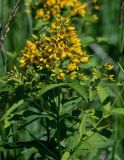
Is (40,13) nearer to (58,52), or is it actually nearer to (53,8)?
(53,8)

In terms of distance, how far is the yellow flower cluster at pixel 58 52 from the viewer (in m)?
2.28

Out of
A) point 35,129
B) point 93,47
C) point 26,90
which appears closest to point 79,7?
point 35,129

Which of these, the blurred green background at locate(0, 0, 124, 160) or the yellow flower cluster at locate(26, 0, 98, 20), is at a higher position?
the yellow flower cluster at locate(26, 0, 98, 20)

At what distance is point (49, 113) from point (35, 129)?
3.35 ft

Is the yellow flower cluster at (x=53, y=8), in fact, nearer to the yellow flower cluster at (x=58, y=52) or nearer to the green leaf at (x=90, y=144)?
the yellow flower cluster at (x=58, y=52)

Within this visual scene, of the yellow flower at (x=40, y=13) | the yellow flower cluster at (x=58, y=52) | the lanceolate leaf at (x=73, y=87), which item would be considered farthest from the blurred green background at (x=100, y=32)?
the lanceolate leaf at (x=73, y=87)

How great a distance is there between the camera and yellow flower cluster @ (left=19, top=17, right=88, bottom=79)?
2.28 metres

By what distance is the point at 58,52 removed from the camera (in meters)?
2.28

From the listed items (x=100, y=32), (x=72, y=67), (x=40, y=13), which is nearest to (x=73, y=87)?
(x=72, y=67)

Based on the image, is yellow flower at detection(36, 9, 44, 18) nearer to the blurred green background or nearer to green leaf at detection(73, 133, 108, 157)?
the blurred green background

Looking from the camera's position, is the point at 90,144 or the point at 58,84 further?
the point at 90,144

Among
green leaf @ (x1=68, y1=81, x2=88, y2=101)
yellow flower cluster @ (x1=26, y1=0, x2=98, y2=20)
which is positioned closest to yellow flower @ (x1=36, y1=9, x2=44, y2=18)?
yellow flower cluster @ (x1=26, y1=0, x2=98, y2=20)

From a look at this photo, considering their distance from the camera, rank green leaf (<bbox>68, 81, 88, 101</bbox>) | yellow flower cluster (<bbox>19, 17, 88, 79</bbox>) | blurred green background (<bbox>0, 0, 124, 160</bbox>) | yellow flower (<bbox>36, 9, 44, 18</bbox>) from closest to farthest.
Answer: green leaf (<bbox>68, 81, 88, 101</bbox>) → yellow flower cluster (<bbox>19, 17, 88, 79</bbox>) → yellow flower (<bbox>36, 9, 44, 18</bbox>) → blurred green background (<bbox>0, 0, 124, 160</bbox>)

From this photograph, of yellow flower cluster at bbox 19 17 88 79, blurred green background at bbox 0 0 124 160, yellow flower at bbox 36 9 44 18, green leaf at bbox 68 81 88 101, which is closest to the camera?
green leaf at bbox 68 81 88 101
